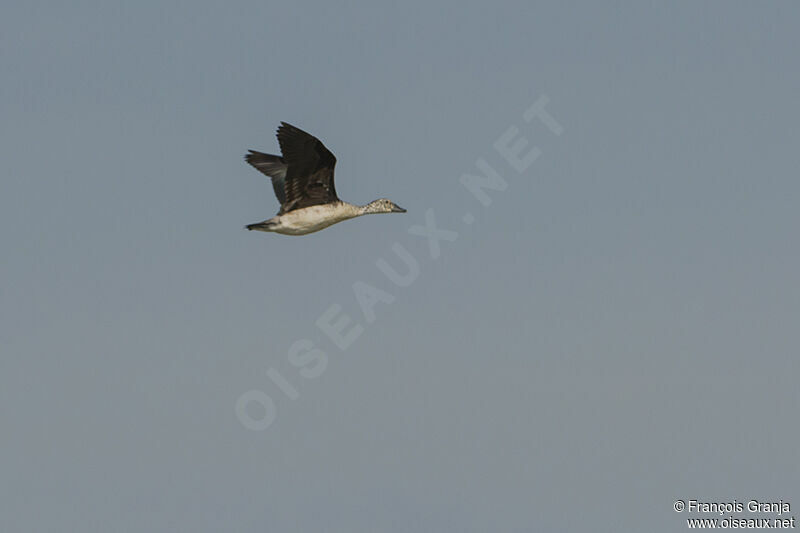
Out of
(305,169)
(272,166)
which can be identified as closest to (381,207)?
(272,166)

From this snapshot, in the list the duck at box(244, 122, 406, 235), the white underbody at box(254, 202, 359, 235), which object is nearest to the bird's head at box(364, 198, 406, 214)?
the duck at box(244, 122, 406, 235)

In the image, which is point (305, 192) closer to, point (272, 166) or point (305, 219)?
point (305, 219)

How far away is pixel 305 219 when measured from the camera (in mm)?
39750

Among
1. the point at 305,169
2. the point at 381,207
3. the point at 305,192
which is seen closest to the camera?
the point at 305,169

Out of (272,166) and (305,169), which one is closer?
(305,169)

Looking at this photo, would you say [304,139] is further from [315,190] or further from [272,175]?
[272,175]

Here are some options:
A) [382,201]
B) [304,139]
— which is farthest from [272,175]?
[304,139]

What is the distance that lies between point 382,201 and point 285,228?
14.1 ft

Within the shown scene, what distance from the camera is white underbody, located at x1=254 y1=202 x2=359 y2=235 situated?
3960 centimetres

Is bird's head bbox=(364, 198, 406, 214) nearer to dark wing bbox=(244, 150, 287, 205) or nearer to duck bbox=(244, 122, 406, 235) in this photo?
duck bbox=(244, 122, 406, 235)

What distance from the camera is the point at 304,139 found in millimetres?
37031

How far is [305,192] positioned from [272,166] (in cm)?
433

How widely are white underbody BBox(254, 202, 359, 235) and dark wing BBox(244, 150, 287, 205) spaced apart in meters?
2.56

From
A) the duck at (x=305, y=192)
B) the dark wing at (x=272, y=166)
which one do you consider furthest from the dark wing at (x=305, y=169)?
the dark wing at (x=272, y=166)
